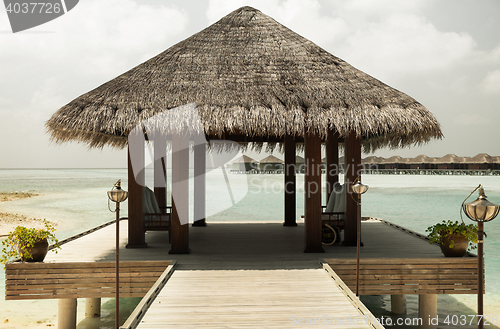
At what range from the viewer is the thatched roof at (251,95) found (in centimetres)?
454

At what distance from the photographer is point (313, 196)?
4.84 m

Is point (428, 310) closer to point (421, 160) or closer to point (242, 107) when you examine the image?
point (242, 107)

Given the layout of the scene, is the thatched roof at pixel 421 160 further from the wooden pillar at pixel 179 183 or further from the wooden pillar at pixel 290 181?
the wooden pillar at pixel 179 183

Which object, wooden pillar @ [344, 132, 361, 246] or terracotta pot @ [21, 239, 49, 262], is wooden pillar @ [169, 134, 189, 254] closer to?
terracotta pot @ [21, 239, 49, 262]

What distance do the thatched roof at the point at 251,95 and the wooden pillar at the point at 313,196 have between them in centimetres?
32

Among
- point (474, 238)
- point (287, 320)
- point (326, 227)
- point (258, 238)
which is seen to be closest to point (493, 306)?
point (474, 238)

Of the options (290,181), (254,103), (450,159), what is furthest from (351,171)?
(450,159)

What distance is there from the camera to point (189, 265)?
172 inches

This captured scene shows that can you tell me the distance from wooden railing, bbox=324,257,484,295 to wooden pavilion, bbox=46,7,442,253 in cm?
Result: 69

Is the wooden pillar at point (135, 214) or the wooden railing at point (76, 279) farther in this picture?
the wooden pillar at point (135, 214)

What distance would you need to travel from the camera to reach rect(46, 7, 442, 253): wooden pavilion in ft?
14.9

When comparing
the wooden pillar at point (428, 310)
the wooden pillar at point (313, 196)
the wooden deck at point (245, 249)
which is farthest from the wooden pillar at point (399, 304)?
the wooden pillar at point (313, 196)

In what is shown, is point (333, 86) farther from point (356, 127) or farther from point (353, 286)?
point (353, 286)

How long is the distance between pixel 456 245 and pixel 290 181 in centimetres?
321
